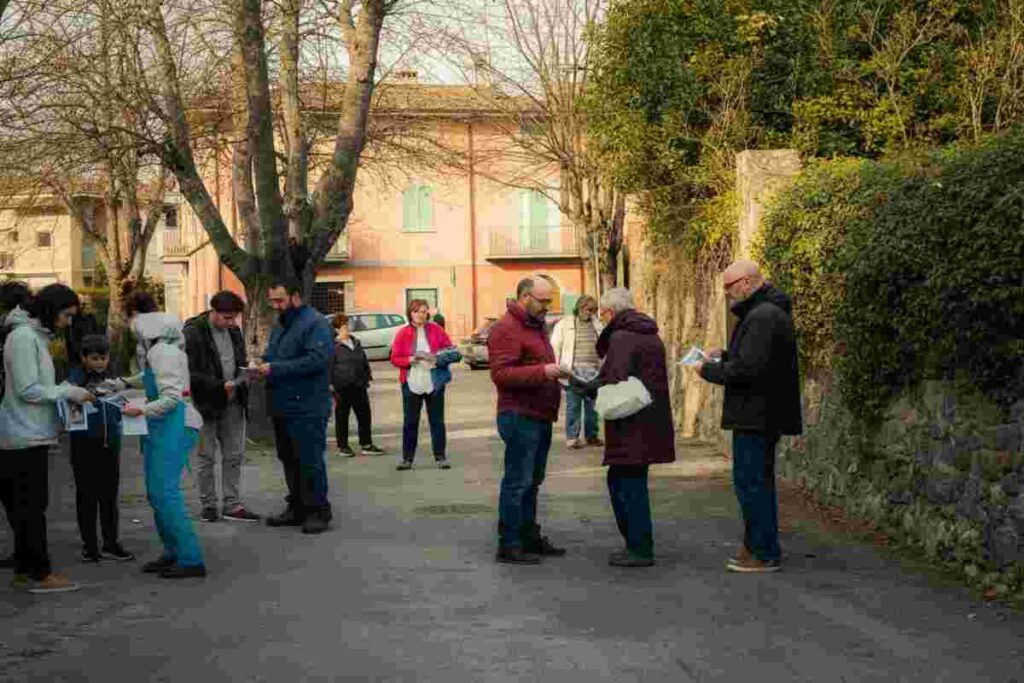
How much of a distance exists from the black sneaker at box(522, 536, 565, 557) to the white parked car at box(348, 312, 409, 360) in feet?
129

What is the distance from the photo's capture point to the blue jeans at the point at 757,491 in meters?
9.45

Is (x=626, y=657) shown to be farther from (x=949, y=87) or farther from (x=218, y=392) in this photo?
(x=949, y=87)

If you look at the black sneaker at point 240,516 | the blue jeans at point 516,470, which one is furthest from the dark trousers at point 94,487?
the blue jeans at point 516,470

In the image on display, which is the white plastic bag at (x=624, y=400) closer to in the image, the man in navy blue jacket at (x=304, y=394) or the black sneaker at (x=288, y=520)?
the man in navy blue jacket at (x=304, y=394)

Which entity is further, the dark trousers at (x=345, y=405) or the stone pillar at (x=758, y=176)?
the dark trousers at (x=345, y=405)

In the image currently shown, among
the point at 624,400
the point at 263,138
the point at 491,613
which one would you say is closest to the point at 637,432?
the point at 624,400

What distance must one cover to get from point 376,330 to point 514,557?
134 feet

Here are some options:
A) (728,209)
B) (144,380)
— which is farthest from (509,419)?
(728,209)

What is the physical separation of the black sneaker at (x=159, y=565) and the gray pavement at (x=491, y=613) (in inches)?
5.8

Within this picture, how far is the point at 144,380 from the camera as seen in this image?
9805mm

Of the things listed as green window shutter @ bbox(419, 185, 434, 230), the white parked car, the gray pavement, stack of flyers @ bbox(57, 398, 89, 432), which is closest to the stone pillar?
the gray pavement

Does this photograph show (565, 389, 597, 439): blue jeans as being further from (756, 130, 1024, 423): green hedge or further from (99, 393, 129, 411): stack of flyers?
(99, 393, 129, 411): stack of flyers

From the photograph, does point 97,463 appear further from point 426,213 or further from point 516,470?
point 426,213

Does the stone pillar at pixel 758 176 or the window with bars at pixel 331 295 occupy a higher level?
the stone pillar at pixel 758 176
